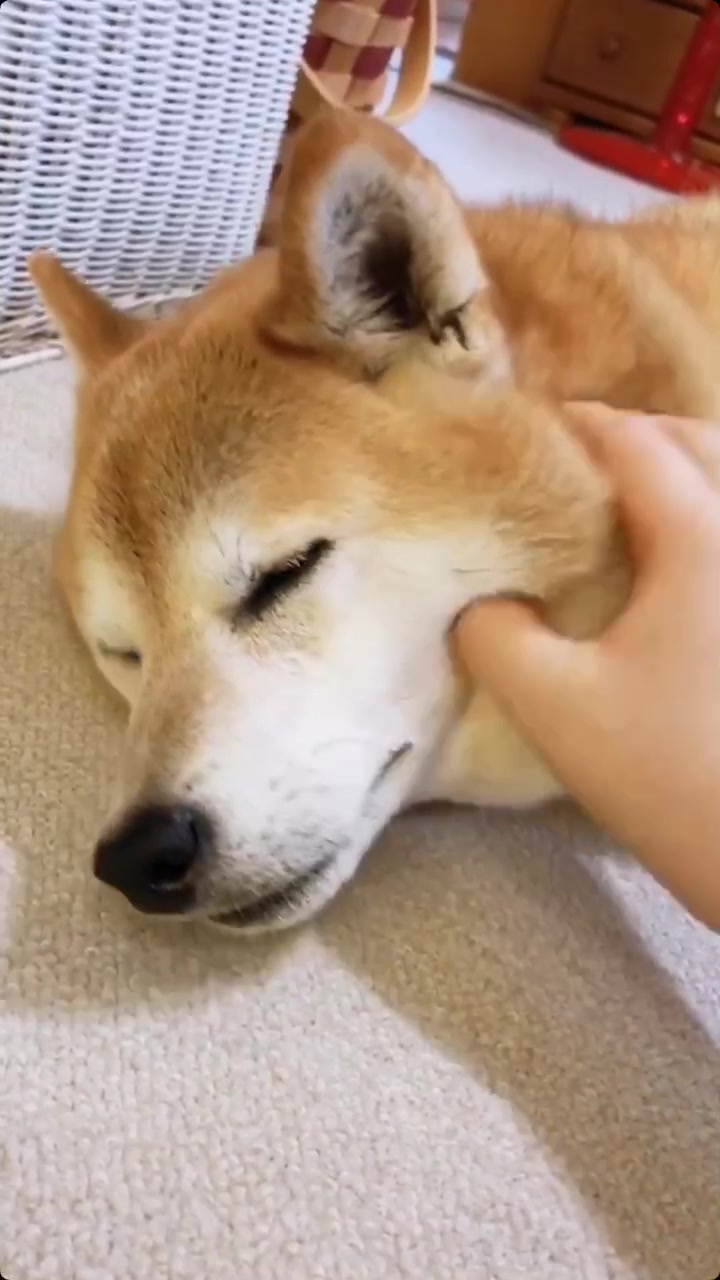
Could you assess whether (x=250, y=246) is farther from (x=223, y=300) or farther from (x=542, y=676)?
(x=542, y=676)

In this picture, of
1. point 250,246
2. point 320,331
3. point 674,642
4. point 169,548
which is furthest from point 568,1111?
point 250,246

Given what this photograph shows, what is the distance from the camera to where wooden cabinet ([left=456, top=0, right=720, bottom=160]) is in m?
3.79

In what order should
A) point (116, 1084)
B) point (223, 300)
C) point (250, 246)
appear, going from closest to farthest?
point (116, 1084)
point (223, 300)
point (250, 246)

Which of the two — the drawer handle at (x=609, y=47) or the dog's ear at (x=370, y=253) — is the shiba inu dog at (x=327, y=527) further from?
the drawer handle at (x=609, y=47)

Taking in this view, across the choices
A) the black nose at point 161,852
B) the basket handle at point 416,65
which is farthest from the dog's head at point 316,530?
the basket handle at point 416,65

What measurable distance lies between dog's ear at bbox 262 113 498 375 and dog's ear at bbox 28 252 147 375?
0.95 feet

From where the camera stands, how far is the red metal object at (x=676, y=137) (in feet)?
11.5

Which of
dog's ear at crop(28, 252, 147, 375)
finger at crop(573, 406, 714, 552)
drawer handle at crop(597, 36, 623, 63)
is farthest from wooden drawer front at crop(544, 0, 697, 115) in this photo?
finger at crop(573, 406, 714, 552)

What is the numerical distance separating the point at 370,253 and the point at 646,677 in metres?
0.38

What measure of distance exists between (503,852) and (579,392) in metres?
0.41

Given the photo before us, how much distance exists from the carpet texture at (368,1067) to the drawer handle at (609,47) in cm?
341

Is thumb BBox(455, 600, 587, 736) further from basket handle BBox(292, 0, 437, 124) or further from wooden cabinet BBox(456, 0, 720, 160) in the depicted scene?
wooden cabinet BBox(456, 0, 720, 160)

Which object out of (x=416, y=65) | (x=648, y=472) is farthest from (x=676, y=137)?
(x=648, y=472)

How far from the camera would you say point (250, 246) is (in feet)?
6.59
